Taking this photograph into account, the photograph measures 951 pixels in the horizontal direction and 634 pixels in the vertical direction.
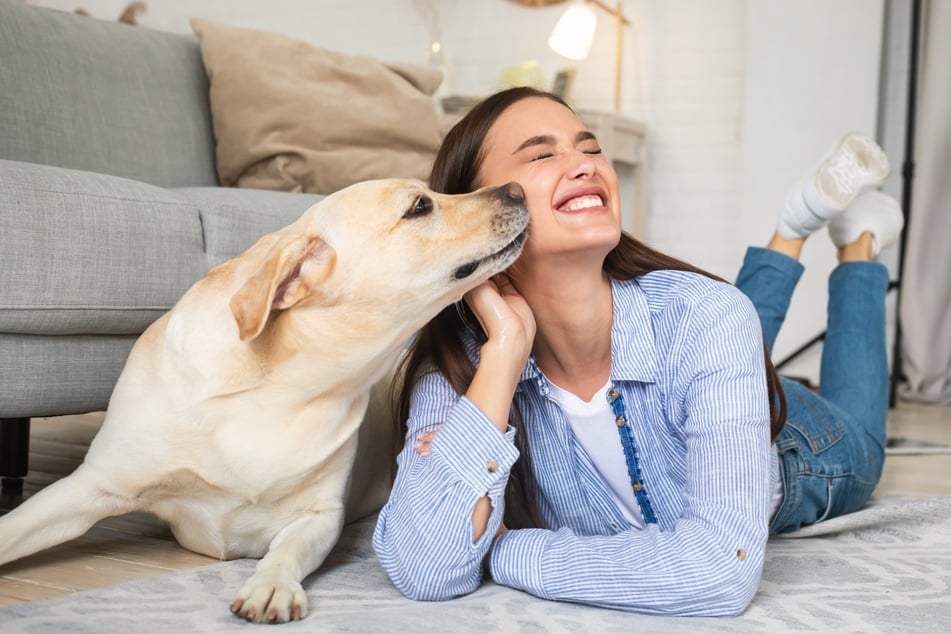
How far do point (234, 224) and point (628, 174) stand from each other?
269 cm

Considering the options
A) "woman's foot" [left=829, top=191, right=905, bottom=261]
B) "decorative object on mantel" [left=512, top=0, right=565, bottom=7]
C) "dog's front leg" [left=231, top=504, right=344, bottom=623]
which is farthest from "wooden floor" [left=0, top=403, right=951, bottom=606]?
"decorative object on mantel" [left=512, top=0, right=565, bottom=7]

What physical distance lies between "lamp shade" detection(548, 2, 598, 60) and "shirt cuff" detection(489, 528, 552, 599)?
298cm

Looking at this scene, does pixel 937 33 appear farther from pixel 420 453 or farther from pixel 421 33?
pixel 420 453

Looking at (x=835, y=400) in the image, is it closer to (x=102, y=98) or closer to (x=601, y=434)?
(x=601, y=434)

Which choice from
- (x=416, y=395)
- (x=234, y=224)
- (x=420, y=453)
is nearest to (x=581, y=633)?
(x=420, y=453)

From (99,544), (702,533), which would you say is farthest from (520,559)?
(99,544)

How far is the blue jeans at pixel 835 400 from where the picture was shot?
1.71 metres

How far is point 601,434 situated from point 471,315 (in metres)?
0.29

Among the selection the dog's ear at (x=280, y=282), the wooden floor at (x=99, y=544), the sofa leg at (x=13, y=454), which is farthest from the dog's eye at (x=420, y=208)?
the sofa leg at (x=13, y=454)

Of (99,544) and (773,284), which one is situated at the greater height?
(773,284)

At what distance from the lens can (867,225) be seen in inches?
90.3

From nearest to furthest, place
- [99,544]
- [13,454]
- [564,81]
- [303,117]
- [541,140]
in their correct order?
[541,140] < [99,544] < [13,454] < [303,117] < [564,81]

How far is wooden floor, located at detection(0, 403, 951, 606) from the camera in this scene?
1313 mm

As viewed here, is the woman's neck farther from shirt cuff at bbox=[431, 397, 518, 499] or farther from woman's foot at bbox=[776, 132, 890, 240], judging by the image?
woman's foot at bbox=[776, 132, 890, 240]
